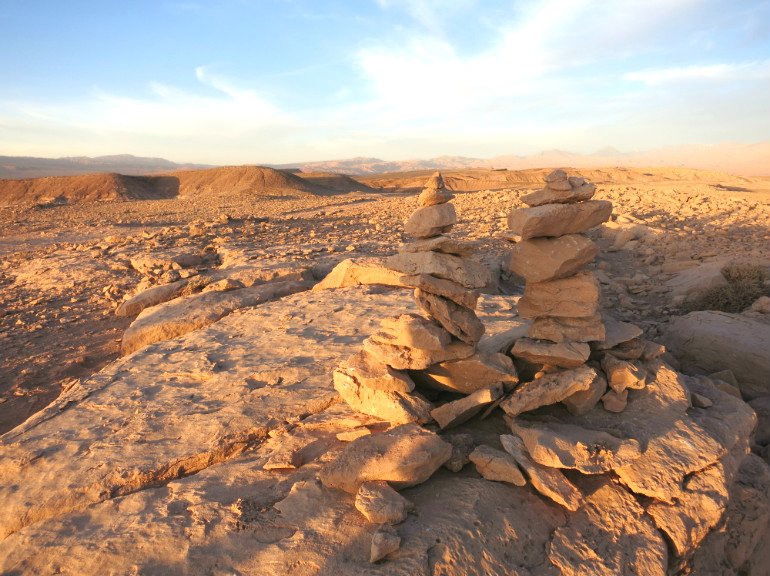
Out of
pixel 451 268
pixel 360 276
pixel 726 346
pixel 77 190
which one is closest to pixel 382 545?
pixel 451 268

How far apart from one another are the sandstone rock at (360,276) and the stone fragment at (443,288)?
4.42m

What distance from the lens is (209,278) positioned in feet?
34.3

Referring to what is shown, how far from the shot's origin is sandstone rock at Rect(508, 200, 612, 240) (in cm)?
458

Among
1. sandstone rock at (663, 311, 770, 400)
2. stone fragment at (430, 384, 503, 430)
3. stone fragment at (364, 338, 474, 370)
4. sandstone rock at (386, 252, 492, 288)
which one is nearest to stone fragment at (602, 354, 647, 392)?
stone fragment at (430, 384, 503, 430)

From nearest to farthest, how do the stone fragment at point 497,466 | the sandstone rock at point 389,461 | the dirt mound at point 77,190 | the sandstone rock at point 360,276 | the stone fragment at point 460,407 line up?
the sandstone rock at point 389,461 → the stone fragment at point 497,466 → the stone fragment at point 460,407 → the sandstone rock at point 360,276 → the dirt mound at point 77,190

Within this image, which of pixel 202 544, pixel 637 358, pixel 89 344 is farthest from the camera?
pixel 89 344

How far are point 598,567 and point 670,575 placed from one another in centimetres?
85

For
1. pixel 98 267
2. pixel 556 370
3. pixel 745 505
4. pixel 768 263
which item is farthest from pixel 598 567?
pixel 98 267

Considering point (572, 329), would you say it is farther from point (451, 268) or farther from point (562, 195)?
point (451, 268)

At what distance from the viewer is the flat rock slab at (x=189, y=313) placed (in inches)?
319

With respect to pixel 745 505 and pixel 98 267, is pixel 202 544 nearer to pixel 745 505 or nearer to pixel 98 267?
pixel 745 505

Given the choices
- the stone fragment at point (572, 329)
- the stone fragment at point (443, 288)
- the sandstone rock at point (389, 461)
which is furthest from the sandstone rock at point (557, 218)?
the sandstone rock at point (389, 461)

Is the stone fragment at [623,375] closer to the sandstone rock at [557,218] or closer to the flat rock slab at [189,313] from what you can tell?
the sandstone rock at [557,218]

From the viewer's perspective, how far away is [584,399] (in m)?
4.76
